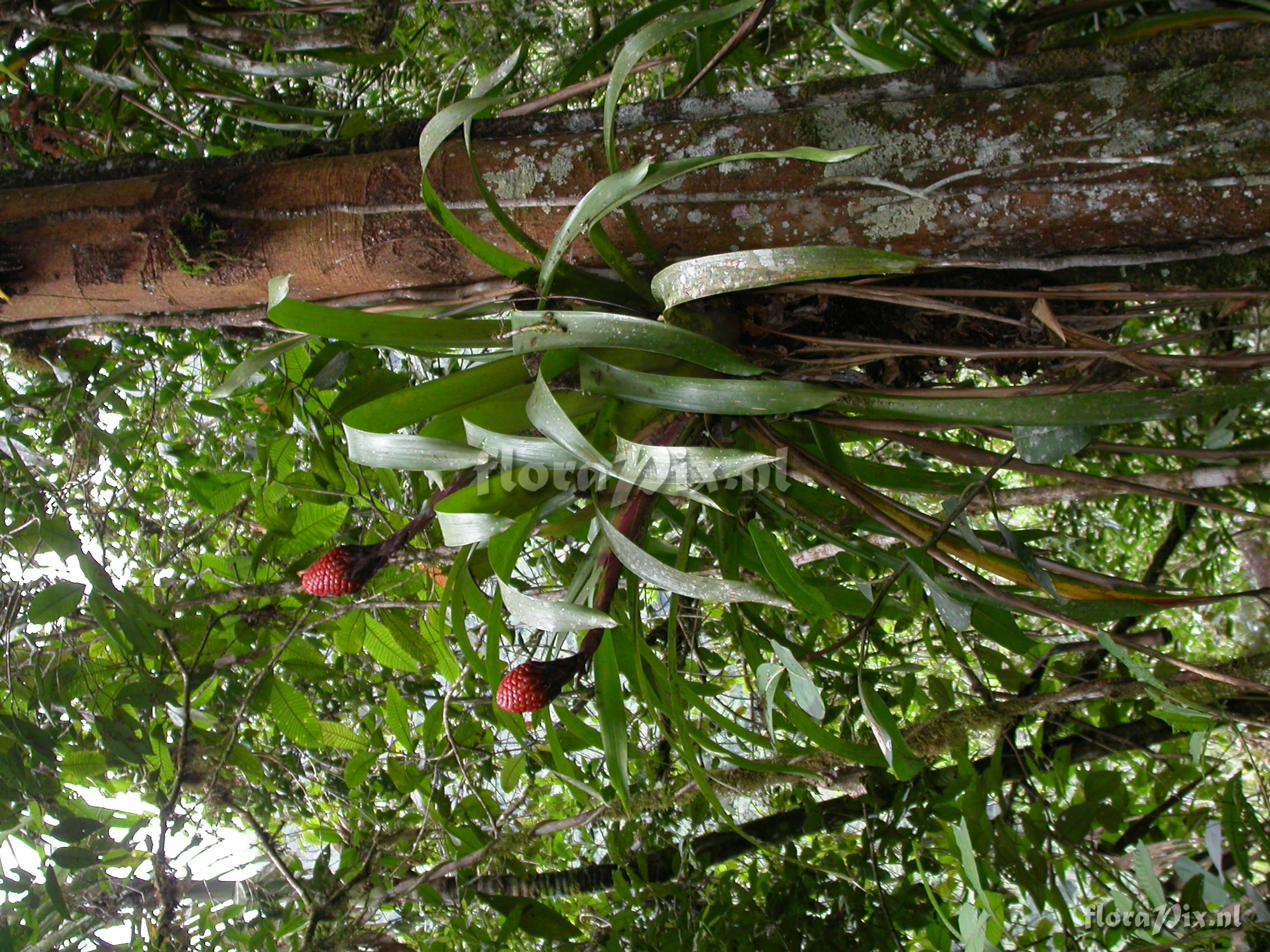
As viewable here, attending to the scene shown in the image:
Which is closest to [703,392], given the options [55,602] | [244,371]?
[244,371]

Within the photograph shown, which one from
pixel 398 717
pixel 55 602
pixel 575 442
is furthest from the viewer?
pixel 398 717

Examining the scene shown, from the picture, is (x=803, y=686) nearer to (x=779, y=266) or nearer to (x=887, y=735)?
(x=887, y=735)

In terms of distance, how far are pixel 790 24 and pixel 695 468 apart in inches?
62.5

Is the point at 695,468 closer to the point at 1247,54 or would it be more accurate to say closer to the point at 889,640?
the point at 1247,54

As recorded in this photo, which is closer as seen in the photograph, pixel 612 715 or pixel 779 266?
pixel 779 266

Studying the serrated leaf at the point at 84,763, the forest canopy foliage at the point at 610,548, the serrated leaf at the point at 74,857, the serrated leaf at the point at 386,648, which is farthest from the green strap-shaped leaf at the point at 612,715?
the serrated leaf at the point at 84,763

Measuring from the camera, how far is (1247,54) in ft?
2.81

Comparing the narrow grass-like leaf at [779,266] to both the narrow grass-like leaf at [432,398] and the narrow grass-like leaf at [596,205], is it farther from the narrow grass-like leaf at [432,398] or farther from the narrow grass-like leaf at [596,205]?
the narrow grass-like leaf at [432,398]

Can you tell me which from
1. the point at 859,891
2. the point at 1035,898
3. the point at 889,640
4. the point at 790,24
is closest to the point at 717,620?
the point at 889,640

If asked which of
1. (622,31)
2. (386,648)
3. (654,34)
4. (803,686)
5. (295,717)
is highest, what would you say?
(622,31)

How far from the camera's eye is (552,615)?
34.3 inches

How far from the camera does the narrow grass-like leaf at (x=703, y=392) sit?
893mm

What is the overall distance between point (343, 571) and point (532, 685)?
279 mm

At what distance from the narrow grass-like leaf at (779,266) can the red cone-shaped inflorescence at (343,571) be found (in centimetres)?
52
